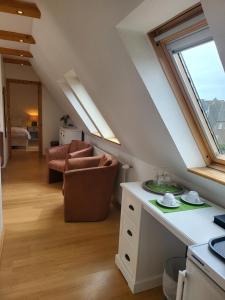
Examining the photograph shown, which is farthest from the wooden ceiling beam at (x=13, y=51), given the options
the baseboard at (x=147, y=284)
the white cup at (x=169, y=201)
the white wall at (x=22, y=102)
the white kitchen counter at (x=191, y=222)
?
Result: the white wall at (x=22, y=102)

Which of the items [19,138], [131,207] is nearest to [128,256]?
[131,207]

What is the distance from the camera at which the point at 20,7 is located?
2.15 metres

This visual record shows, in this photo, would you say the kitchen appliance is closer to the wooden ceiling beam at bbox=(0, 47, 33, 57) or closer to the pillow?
the pillow

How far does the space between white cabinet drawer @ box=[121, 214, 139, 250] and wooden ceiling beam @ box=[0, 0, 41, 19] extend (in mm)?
2176

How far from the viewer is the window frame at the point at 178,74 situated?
46.0 inches

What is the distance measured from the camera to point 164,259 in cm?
187

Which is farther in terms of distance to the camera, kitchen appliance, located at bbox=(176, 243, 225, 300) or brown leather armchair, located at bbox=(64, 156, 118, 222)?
brown leather armchair, located at bbox=(64, 156, 118, 222)

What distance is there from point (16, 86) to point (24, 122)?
1.39m

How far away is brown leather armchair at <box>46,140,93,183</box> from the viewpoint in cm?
395

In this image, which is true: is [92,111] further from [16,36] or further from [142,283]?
[142,283]

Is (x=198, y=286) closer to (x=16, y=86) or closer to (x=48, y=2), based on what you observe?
(x=48, y=2)

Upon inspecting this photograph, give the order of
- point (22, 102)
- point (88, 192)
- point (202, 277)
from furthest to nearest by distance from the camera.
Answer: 1. point (22, 102)
2. point (88, 192)
3. point (202, 277)

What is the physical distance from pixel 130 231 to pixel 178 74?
129 cm

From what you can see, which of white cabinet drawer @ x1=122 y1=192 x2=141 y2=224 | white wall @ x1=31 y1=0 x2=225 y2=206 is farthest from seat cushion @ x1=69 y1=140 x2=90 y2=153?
white cabinet drawer @ x1=122 y1=192 x2=141 y2=224
